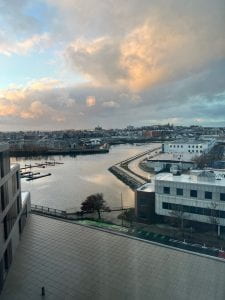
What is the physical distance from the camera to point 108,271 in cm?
176

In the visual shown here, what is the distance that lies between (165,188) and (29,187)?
15.5 feet

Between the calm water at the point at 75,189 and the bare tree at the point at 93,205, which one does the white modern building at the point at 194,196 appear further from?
the calm water at the point at 75,189

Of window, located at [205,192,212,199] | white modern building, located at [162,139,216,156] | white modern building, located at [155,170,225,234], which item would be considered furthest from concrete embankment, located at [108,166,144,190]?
white modern building, located at [162,139,216,156]

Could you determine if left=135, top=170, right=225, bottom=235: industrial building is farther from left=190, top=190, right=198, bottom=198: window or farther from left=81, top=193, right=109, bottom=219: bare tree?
left=81, top=193, right=109, bottom=219: bare tree

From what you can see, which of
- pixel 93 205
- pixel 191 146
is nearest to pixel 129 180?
pixel 93 205

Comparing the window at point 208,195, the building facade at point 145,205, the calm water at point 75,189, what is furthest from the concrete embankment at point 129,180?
the window at point 208,195

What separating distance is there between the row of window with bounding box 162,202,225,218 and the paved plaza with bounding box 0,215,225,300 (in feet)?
6.54

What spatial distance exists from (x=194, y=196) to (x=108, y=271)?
2558mm

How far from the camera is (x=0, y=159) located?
1.61 m

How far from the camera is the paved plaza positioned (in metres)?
1.53

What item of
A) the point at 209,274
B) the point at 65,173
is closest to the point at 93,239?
the point at 209,274

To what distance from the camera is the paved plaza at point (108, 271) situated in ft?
5.01

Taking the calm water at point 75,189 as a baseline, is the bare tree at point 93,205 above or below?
above

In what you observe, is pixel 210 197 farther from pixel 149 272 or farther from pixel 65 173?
pixel 65 173
